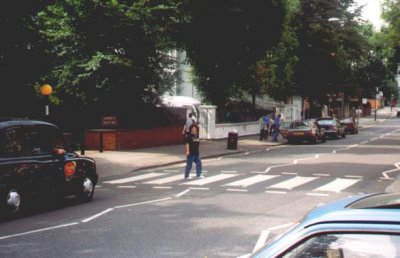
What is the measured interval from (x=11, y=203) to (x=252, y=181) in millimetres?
7774

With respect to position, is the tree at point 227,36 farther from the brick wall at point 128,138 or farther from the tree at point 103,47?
the brick wall at point 128,138

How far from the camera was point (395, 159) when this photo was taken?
25.4 metres

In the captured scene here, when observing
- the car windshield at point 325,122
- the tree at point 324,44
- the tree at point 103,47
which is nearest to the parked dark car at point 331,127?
the car windshield at point 325,122

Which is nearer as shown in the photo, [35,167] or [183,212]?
[183,212]

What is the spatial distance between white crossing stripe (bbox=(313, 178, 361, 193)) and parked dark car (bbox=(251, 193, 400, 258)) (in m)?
12.2

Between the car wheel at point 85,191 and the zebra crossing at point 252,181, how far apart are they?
275cm

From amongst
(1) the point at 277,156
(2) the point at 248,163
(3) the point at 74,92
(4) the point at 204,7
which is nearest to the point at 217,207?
(2) the point at 248,163

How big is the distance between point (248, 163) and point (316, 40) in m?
30.4

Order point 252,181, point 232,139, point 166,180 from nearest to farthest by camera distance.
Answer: point 252,181
point 166,180
point 232,139

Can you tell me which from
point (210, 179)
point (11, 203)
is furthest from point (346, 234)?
point (210, 179)

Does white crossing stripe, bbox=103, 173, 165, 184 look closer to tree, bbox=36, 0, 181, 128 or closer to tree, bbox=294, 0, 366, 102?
tree, bbox=36, 0, 181, 128

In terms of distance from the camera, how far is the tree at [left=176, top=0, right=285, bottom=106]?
3338cm

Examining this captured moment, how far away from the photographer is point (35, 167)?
11727 mm

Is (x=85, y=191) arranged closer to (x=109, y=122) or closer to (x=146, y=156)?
(x=146, y=156)
